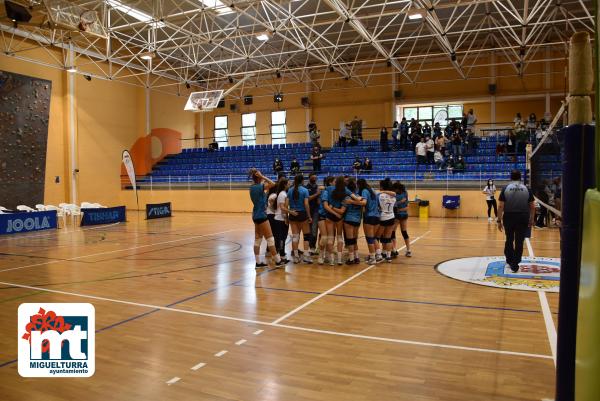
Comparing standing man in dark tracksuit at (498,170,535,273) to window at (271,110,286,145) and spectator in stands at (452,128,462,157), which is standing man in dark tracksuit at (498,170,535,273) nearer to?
spectator in stands at (452,128,462,157)

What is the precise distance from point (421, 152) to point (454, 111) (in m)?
8.62

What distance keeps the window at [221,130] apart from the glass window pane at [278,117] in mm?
3704

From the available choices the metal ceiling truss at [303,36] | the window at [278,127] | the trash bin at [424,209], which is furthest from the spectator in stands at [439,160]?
the window at [278,127]

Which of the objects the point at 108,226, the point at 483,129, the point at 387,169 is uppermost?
the point at 483,129

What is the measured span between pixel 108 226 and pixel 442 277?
13.4 meters

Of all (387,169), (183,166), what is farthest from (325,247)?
(183,166)

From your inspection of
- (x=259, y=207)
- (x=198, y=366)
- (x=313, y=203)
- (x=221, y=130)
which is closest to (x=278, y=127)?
(x=221, y=130)

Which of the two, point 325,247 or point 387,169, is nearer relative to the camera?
point 325,247

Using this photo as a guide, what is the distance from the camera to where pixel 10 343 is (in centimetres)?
462

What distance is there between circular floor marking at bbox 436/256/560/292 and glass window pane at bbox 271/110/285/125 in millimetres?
22788

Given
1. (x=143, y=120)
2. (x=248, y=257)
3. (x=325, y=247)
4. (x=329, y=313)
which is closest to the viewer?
(x=329, y=313)

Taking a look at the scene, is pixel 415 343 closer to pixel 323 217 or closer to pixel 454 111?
pixel 323 217

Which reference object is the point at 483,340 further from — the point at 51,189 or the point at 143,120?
the point at 143,120

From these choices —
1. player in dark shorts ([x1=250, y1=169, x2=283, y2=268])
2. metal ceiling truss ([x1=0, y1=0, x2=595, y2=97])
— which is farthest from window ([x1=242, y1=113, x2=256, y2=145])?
player in dark shorts ([x1=250, y1=169, x2=283, y2=268])
